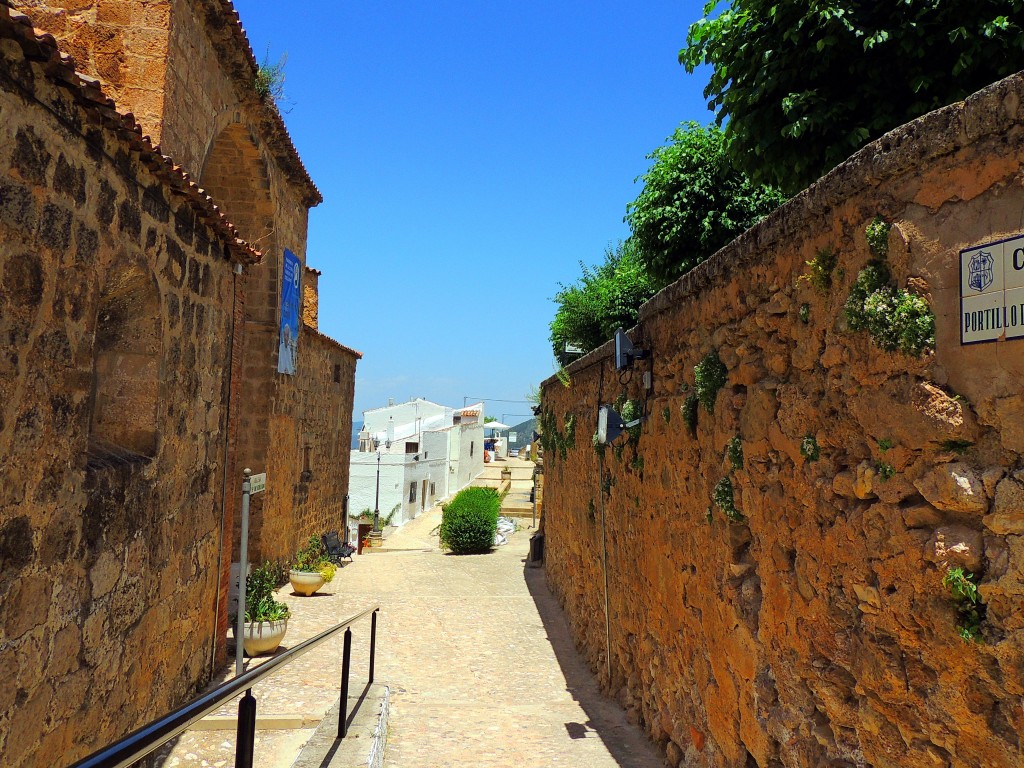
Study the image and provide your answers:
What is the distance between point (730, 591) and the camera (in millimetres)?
4133

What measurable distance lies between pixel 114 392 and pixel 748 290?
387 cm

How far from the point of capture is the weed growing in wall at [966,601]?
2291mm

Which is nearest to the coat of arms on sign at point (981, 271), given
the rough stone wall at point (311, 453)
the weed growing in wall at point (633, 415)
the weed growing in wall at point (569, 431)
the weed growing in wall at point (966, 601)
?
the weed growing in wall at point (966, 601)

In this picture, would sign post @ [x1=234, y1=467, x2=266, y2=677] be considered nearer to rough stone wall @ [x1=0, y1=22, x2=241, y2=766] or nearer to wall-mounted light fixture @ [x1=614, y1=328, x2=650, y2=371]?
rough stone wall @ [x1=0, y1=22, x2=241, y2=766]

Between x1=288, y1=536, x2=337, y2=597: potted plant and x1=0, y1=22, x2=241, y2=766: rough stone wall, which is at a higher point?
x1=0, y1=22, x2=241, y2=766: rough stone wall

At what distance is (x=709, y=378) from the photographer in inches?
173

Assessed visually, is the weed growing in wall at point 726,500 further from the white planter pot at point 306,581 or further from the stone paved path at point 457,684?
the white planter pot at point 306,581

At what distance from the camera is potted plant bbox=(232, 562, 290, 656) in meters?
8.15

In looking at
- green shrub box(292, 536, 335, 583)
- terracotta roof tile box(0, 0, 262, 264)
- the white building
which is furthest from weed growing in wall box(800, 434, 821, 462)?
the white building

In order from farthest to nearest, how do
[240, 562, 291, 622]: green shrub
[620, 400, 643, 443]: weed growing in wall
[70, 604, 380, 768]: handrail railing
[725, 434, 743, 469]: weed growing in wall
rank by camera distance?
[240, 562, 291, 622]: green shrub < [620, 400, 643, 443]: weed growing in wall < [725, 434, 743, 469]: weed growing in wall < [70, 604, 380, 768]: handrail railing

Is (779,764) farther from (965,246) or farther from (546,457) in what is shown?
(546,457)

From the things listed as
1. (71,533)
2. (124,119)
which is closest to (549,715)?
(71,533)

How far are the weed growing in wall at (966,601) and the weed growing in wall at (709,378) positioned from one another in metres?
2.00

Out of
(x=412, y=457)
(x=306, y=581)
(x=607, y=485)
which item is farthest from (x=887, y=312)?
(x=412, y=457)
